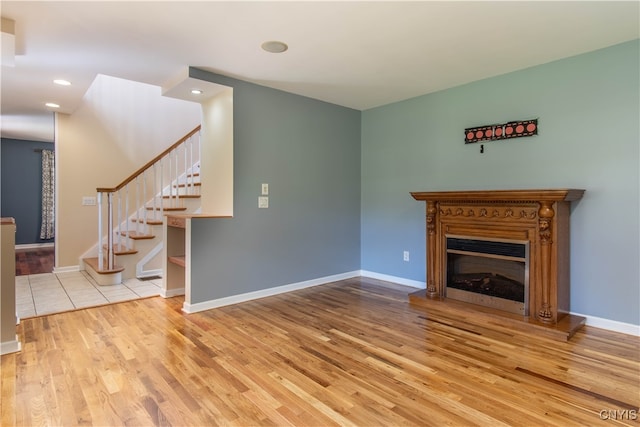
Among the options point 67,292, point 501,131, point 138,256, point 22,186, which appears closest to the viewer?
point 501,131

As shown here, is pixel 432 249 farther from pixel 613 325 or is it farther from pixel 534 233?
pixel 613 325

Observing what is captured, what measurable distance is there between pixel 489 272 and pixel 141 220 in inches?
193

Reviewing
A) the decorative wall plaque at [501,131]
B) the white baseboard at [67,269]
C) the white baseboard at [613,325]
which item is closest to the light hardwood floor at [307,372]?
the white baseboard at [613,325]

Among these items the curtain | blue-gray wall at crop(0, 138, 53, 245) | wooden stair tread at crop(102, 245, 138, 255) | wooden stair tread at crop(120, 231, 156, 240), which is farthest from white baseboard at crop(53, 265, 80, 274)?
blue-gray wall at crop(0, 138, 53, 245)

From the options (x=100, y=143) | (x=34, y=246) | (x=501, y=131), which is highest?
(x=100, y=143)

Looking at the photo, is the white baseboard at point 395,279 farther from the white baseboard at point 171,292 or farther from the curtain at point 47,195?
the curtain at point 47,195

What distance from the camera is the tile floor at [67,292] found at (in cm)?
354

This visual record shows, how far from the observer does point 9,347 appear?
96.7 inches

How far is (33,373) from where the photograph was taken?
2162mm

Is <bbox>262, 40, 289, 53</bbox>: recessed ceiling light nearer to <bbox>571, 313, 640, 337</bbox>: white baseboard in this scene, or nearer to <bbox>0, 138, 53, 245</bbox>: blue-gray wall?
<bbox>571, 313, 640, 337</bbox>: white baseboard

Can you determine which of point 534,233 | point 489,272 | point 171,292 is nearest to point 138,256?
point 171,292

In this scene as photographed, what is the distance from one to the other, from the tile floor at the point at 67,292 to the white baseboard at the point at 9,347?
871mm

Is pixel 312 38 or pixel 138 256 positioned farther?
pixel 138 256

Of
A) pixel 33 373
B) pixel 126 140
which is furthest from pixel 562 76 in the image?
pixel 126 140
